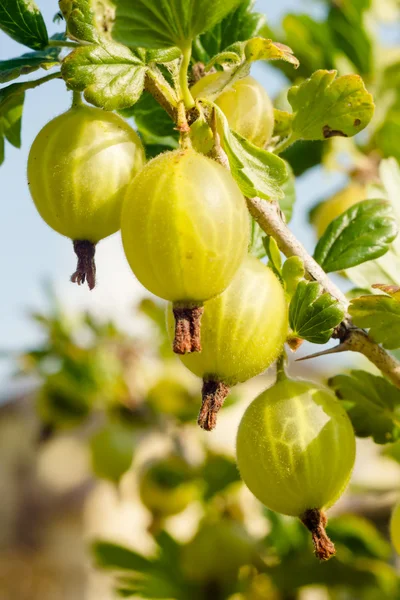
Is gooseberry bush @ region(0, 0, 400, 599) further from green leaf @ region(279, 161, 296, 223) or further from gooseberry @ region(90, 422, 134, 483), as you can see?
gooseberry @ region(90, 422, 134, 483)

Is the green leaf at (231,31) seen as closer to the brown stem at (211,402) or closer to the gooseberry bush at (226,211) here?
the gooseberry bush at (226,211)

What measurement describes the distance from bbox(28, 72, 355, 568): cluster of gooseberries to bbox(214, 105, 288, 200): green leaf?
0.07 feet

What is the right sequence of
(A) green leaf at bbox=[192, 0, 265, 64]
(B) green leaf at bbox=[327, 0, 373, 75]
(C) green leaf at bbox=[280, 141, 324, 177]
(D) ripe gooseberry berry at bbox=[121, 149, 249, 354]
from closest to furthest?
(D) ripe gooseberry berry at bbox=[121, 149, 249, 354] < (A) green leaf at bbox=[192, 0, 265, 64] < (C) green leaf at bbox=[280, 141, 324, 177] < (B) green leaf at bbox=[327, 0, 373, 75]

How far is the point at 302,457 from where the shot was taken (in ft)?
2.44

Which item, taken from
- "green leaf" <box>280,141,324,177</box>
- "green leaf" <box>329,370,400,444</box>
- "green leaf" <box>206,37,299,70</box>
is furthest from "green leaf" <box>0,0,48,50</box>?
"green leaf" <box>280,141,324,177</box>

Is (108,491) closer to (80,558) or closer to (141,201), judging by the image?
(80,558)

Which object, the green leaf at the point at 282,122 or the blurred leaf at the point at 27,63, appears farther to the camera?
the green leaf at the point at 282,122

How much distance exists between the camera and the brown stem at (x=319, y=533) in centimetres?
74

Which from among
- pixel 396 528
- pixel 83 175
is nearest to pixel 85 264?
pixel 83 175

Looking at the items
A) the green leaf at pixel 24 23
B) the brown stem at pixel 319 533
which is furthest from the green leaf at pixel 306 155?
the brown stem at pixel 319 533

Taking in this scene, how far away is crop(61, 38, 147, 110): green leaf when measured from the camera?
0.66 metres

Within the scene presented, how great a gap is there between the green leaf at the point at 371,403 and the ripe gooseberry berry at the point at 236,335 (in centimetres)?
25

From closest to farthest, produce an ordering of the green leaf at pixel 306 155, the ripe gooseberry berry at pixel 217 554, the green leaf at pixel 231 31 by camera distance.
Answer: the green leaf at pixel 231 31, the ripe gooseberry berry at pixel 217 554, the green leaf at pixel 306 155

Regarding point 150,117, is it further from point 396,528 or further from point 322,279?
point 396,528
